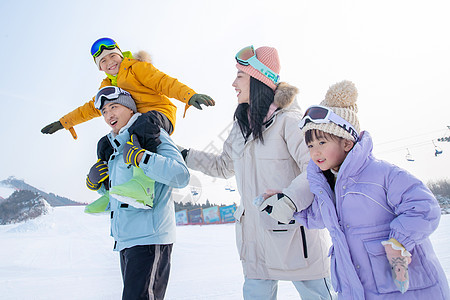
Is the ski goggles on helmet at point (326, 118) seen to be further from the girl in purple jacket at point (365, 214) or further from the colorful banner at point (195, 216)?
the colorful banner at point (195, 216)

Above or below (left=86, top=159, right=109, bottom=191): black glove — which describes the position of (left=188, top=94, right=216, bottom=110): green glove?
above

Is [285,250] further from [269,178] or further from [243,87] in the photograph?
[243,87]

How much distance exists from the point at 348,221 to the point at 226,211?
1806cm

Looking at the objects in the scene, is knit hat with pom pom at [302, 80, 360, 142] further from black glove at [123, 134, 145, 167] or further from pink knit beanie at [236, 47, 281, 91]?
black glove at [123, 134, 145, 167]

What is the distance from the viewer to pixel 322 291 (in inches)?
63.6

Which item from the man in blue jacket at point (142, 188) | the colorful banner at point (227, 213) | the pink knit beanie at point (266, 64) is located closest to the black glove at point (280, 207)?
the man in blue jacket at point (142, 188)

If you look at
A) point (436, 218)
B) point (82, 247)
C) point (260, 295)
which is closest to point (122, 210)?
point (260, 295)

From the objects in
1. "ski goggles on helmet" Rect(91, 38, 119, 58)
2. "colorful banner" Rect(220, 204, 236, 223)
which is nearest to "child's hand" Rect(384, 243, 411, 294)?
"ski goggles on helmet" Rect(91, 38, 119, 58)

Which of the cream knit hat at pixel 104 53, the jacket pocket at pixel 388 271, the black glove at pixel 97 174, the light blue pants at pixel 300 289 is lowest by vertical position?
the light blue pants at pixel 300 289

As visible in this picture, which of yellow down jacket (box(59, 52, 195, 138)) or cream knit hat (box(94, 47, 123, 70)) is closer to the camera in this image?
yellow down jacket (box(59, 52, 195, 138))

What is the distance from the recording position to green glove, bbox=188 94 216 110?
6.34 ft

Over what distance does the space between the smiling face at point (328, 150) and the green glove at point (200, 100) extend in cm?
72

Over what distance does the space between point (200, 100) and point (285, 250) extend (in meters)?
1.04

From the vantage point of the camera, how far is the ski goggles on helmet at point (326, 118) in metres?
1.50
